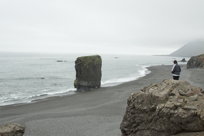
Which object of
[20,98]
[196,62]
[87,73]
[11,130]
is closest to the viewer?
[11,130]

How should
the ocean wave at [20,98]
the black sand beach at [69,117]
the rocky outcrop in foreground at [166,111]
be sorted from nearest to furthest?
1. the rocky outcrop in foreground at [166,111]
2. the black sand beach at [69,117]
3. the ocean wave at [20,98]

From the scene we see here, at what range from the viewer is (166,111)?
1209 centimetres

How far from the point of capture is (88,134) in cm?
1989

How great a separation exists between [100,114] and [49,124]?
5.15 m

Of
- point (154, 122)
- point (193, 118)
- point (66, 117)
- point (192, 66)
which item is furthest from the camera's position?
point (192, 66)

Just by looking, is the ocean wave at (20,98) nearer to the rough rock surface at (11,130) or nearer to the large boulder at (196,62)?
the rough rock surface at (11,130)

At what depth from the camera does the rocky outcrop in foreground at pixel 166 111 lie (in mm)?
11531

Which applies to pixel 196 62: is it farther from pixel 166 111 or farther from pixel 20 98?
pixel 166 111

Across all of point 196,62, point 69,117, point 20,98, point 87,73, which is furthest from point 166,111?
point 196,62

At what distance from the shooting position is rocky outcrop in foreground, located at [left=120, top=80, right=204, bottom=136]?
37.8 ft

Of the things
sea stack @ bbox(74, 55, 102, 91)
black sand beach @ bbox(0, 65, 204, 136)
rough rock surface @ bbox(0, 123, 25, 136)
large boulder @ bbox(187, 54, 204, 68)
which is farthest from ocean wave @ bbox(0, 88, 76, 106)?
large boulder @ bbox(187, 54, 204, 68)

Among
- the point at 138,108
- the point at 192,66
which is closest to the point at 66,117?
the point at 138,108

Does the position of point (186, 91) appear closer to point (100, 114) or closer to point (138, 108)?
point (138, 108)

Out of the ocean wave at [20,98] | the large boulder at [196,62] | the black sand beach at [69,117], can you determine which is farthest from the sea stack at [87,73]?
the large boulder at [196,62]
